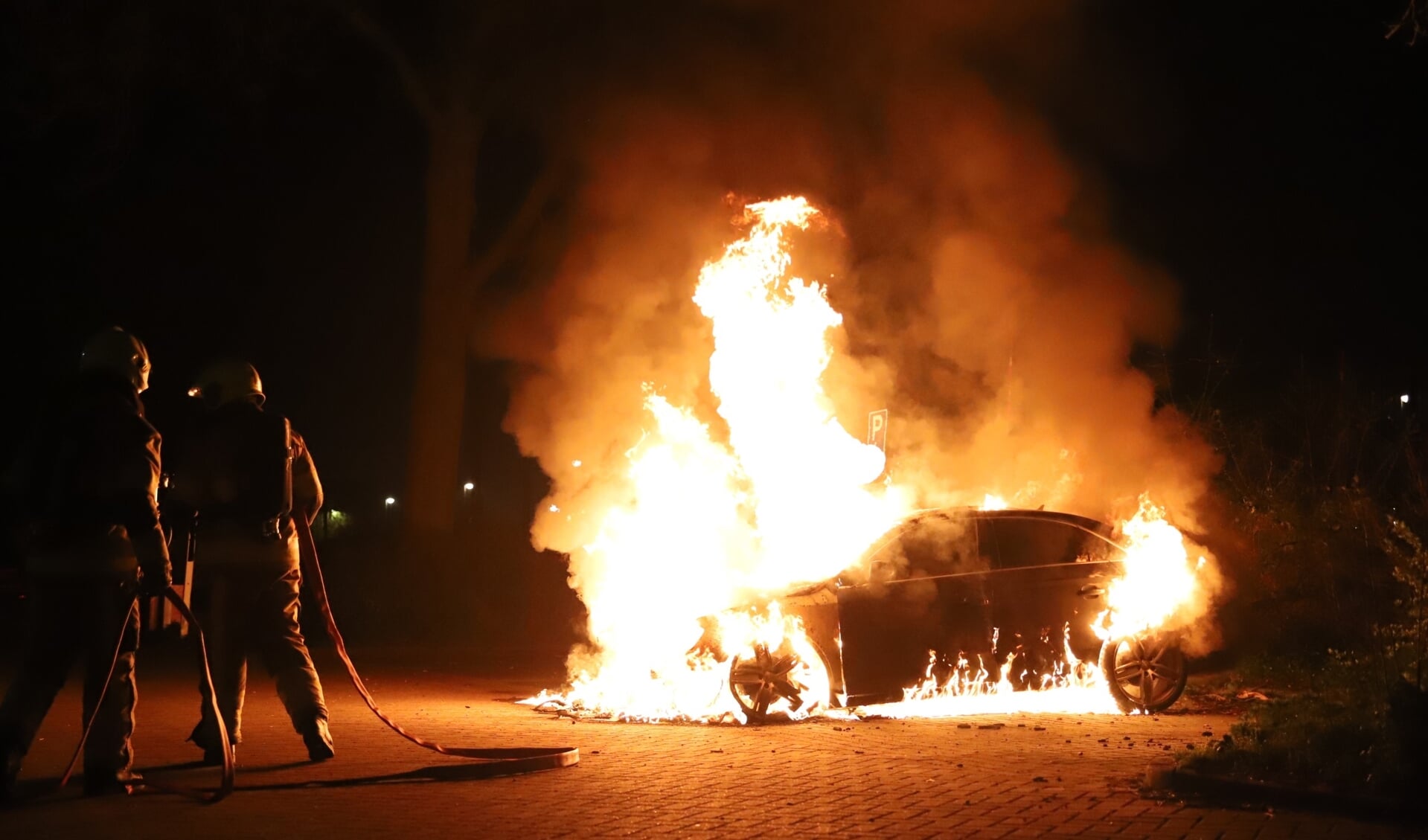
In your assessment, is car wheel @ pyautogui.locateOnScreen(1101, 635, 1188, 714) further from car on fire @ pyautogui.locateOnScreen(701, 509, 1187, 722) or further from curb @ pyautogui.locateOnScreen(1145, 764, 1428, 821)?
curb @ pyautogui.locateOnScreen(1145, 764, 1428, 821)

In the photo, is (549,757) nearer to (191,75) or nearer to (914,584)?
(914,584)

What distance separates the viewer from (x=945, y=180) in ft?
51.7

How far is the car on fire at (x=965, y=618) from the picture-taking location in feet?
35.5

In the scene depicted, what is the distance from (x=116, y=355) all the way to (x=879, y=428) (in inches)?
323

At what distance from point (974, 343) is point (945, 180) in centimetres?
187

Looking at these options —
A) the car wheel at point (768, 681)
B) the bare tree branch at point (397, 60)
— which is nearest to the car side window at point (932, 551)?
the car wheel at point (768, 681)

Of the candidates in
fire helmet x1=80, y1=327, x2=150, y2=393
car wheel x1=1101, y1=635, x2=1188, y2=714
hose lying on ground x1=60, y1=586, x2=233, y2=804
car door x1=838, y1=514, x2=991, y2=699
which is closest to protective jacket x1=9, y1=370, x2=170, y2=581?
fire helmet x1=80, y1=327, x2=150, y2=393

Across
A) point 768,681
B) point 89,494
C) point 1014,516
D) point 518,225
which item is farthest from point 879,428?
point 518,225

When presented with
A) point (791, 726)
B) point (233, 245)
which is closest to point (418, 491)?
point (233, 245)

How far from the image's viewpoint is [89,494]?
7262 mm

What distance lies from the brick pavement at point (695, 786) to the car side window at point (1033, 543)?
1.30m

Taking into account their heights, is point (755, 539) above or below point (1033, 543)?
above

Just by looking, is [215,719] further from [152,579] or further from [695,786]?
[695,786]

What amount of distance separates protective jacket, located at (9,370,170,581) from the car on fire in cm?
482
